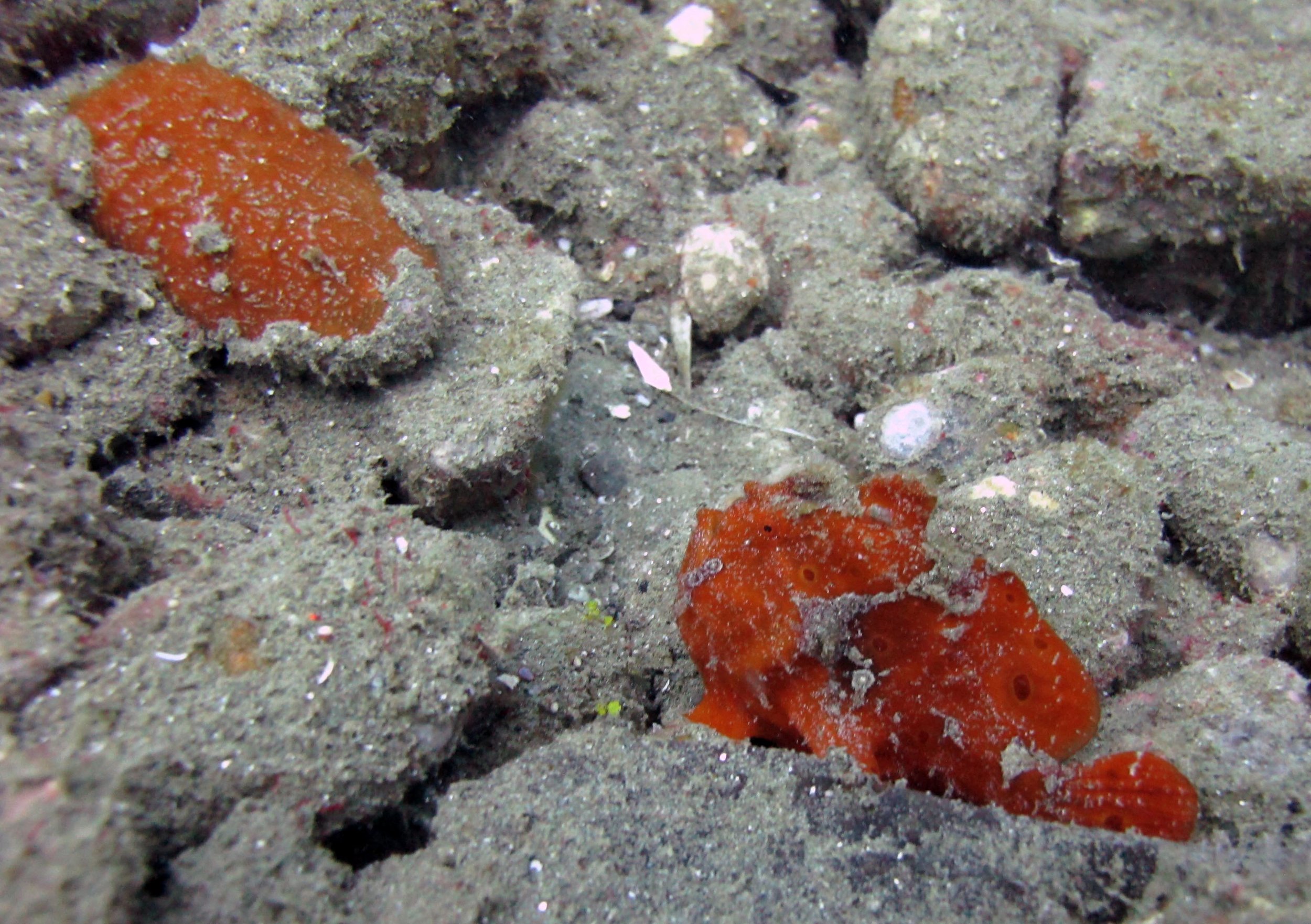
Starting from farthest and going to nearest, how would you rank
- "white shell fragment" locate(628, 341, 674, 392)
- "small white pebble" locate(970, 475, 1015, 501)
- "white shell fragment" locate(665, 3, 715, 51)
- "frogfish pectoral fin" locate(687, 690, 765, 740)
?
"white shell fragment" locate(665, 3, 715, 51), "white shell fragment" locate(628, 341, 674, 392), "small white pebble" locate(970, 475, 1015, 501), "frogfish pectoral fin" locate(687, 690, 765, 740)

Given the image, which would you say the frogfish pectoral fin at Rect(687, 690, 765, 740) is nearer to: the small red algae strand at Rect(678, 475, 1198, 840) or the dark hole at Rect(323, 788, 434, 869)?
the small red algae strand at Rect(678, 475, 1198, 840)

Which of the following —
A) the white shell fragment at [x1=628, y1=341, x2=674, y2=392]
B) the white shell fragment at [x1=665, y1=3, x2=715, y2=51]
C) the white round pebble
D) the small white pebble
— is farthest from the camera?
the white shell fragment at [x1=665, y1=3, x2=715, y2=51]

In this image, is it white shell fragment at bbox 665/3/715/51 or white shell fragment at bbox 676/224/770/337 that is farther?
→ white shell fragment at bbox 665/3/715/51

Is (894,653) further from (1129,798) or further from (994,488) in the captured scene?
(994,488)

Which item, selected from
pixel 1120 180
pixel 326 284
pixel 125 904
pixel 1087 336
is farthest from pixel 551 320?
pixel 1120 180

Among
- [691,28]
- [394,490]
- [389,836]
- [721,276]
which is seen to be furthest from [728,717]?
[691,28]

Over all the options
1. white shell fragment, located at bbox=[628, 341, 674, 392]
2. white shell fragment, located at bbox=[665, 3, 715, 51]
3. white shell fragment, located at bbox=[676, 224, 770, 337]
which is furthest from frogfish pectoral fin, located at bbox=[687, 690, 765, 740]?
white shell fragment, located at bbox=[665, 3, 715, 51]

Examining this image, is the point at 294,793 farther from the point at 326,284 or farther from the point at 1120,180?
the point at 1120,180
